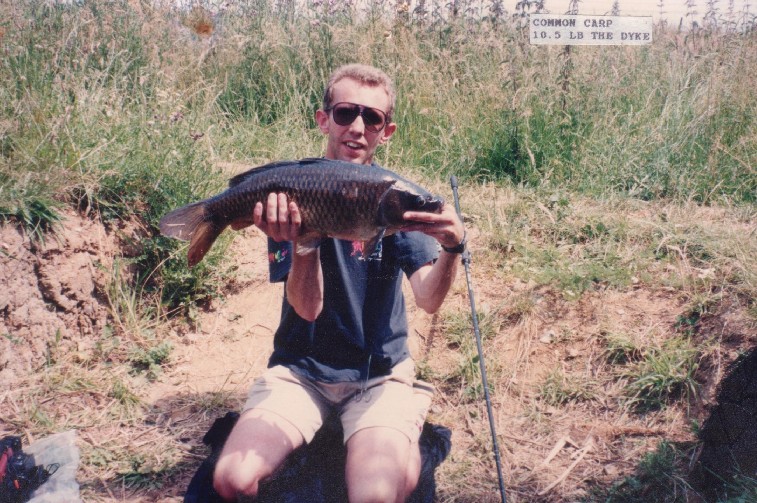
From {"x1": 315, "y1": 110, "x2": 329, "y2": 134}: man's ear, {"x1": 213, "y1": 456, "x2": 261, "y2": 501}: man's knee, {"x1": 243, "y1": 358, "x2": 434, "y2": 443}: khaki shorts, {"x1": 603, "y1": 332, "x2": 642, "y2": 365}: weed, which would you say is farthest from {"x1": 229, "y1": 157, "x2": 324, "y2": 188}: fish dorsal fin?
{"x1": 603, "y1": 332, "x2": 642, "y2": 365}: weed

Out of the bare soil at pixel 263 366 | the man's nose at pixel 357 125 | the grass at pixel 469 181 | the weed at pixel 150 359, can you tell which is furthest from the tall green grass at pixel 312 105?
the man's nose at pixel 357 125

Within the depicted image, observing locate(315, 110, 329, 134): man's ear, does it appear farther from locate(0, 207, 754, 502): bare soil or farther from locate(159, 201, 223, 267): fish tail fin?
locate(0, 207, 754, 502): bare soil

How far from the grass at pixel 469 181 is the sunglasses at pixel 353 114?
176 centimetres

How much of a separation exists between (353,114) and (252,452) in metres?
1.55

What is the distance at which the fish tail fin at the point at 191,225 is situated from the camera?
2213mm

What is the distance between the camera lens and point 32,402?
318cm

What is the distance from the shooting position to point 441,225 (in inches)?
82.9

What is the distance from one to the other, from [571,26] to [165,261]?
3.91 metres

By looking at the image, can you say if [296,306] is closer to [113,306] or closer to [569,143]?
[113,306]

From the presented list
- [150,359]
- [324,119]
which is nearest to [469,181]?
[324,119]

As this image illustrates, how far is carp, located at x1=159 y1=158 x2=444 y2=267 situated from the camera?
202cm

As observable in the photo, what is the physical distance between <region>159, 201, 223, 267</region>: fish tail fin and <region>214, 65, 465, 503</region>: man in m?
0.33

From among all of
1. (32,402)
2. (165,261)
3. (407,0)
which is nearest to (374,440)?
(32,402)

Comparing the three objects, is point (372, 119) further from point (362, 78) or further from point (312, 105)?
point (312, 105)
